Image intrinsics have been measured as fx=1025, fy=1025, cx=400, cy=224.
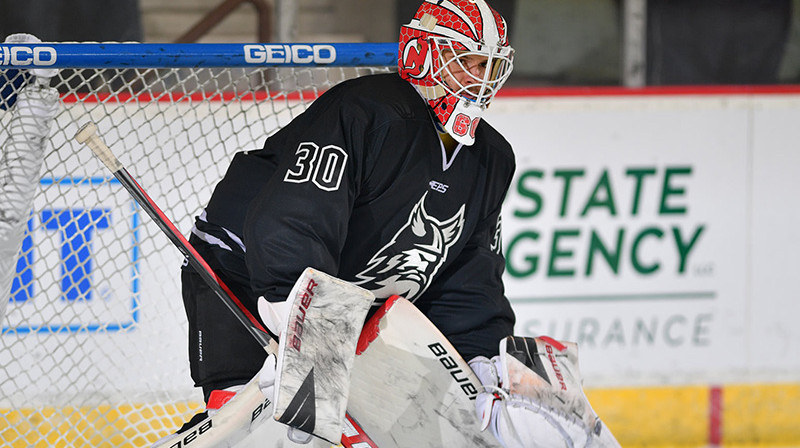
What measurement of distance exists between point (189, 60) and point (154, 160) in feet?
2.06

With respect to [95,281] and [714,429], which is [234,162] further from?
[714,429]

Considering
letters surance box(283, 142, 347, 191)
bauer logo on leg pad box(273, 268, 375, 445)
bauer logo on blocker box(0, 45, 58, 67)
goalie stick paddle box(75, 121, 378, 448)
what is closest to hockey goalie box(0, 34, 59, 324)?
bauer logo on blocker box(0, 45, 58, 67)

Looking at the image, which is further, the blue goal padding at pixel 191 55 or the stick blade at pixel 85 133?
the blue goal padding at pixel 191 55

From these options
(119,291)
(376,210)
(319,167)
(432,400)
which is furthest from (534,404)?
(119,291)

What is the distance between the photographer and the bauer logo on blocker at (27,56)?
1.90 metres

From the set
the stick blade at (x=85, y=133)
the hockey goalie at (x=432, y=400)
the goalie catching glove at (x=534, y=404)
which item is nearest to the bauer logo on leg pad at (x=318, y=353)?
the hockey goalie at (x=432, y=400)

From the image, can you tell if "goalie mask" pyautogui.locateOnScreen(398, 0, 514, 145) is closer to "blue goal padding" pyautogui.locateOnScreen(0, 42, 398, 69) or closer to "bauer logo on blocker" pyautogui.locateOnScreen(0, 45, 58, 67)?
"blue goal padding" pyautogui.locateOnScreen(0, 42, 398, 69)

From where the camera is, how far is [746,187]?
3320mm

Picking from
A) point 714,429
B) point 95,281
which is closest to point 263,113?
point 95,281

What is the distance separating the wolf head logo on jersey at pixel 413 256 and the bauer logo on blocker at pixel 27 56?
0.71m

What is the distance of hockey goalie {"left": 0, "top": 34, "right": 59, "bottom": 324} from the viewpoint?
6.64ft

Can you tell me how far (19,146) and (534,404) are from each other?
3.68 ft

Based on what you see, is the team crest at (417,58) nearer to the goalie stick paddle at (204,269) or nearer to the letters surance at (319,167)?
the letters surance at (319,167)

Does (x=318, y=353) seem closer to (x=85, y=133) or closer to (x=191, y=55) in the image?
(x=85, y=133)
